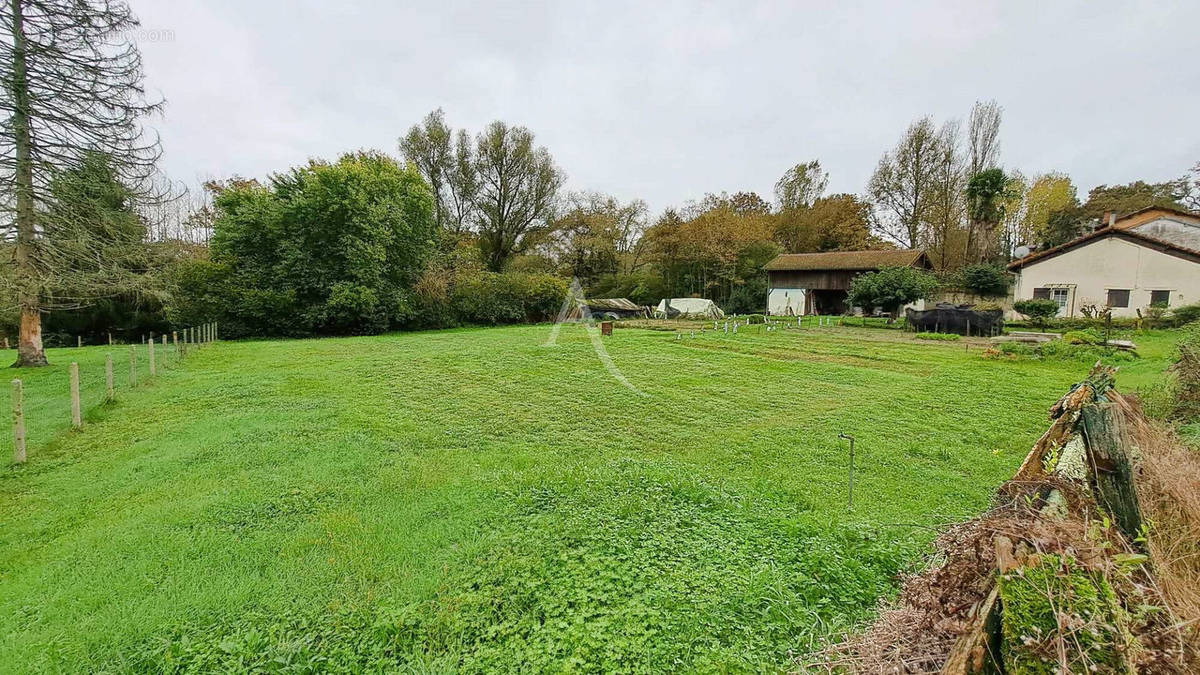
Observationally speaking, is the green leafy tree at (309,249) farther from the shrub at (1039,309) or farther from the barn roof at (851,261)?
the shrub at (1039,309)

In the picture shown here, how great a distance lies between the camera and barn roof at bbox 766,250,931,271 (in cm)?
2709

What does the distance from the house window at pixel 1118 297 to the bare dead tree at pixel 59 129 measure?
115ft

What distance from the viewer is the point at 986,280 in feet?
80.5

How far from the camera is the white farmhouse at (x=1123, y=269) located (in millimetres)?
18656

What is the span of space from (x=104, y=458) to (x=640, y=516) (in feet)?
20.5

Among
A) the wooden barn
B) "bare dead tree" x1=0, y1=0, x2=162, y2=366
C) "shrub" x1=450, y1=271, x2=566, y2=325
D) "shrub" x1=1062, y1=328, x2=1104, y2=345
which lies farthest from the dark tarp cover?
"bare dead tree" x1=0, y1=0, x2=162, y2=366

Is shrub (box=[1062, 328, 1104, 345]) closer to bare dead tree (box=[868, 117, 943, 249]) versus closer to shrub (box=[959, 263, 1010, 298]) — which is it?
shrub (box=[959, 263, 1010, 298])

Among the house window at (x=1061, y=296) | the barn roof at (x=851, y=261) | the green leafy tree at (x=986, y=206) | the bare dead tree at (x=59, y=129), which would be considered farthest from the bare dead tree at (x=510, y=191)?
the house window at (x=1061, y=296)

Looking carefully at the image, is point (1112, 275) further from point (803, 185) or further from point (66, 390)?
point (66, 390)

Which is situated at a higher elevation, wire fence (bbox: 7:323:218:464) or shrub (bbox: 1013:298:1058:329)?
shrub (bbox: 1013:298:1058:329)

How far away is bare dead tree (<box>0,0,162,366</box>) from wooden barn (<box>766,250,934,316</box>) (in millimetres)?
29842

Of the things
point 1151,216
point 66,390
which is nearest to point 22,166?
point 66,390

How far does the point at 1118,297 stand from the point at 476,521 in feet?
92.6

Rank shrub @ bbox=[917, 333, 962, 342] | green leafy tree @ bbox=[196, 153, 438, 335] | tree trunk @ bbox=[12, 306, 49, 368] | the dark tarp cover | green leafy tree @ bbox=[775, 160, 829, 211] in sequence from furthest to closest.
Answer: green leafy tree @ bbox=[775, 160, 829, 211] → green leafy tree @ bbox=[196, 153, 438, 335] → the dark tarp cover → shrub @ bbox=[917, 333, 962, 342] → tree trunk @ bbox=[12, 306, 49, 368]
